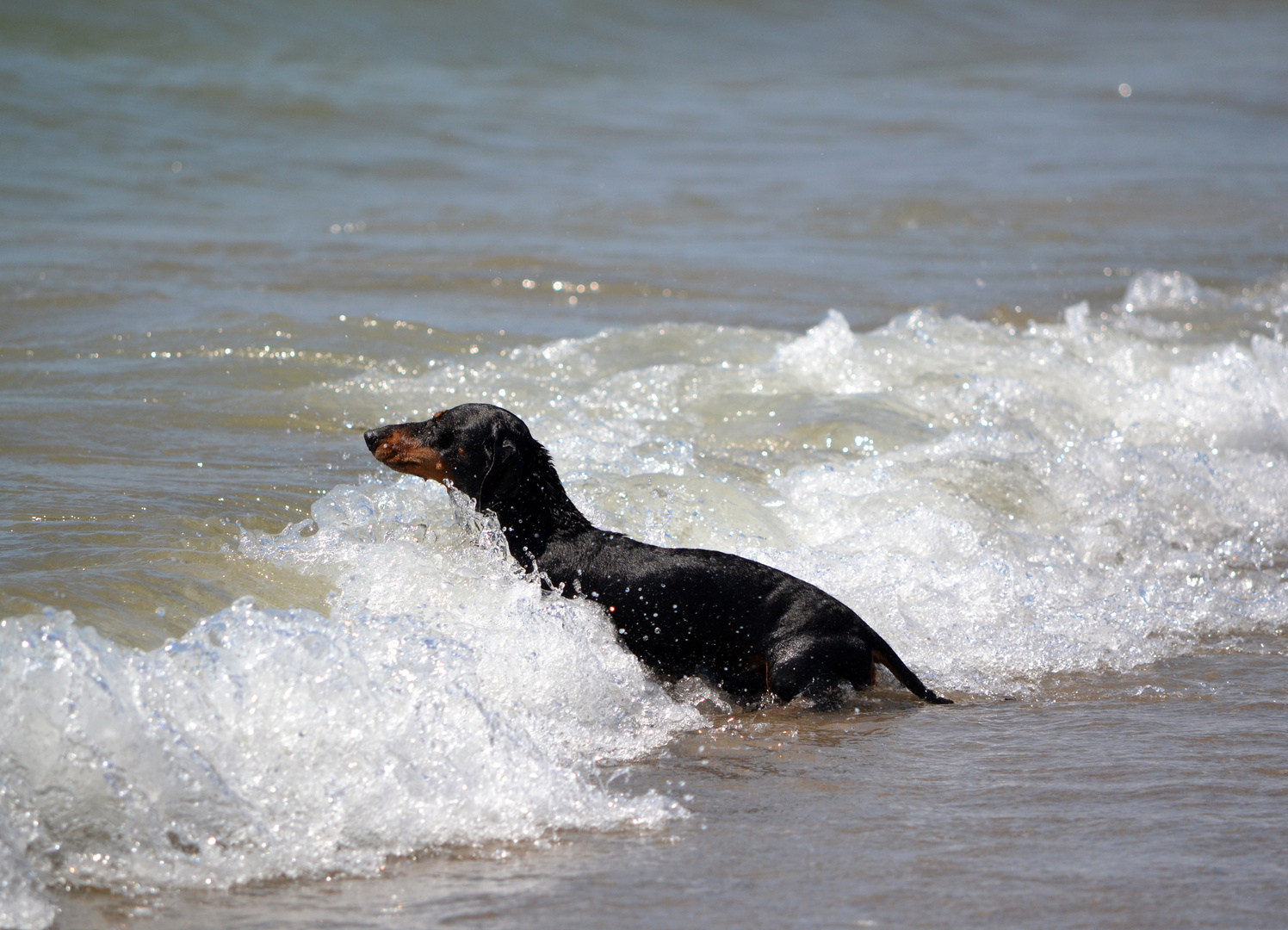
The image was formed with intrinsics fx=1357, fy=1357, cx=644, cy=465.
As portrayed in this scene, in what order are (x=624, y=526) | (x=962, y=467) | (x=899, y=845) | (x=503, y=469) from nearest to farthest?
1. (x=899, y=845)
2. (x=503, y=469)
3. (x=624, y=526)
4. (x=962, y=467)

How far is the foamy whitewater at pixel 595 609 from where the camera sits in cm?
322

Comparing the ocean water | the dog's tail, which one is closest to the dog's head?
the ocean water

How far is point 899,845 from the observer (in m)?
3.20

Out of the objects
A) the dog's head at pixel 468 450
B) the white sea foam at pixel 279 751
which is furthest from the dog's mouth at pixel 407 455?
the white sea foam at pixel 279 751

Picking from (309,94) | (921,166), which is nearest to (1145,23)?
(921,166)

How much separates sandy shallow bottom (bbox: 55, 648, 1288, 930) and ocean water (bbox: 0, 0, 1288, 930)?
0.02 m

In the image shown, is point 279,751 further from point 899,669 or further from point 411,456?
point 899,669

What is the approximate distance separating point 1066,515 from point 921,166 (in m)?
11.6

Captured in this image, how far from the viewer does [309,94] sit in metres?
20.0

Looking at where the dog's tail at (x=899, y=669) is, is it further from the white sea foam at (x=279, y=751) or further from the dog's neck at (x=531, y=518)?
the dog's neck at (x=531, y=518)

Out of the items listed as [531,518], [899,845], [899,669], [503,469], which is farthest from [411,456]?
[899,845]

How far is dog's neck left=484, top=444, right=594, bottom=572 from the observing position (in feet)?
15.4

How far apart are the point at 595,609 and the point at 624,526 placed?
1.23m

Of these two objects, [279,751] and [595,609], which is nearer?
[279,751]
